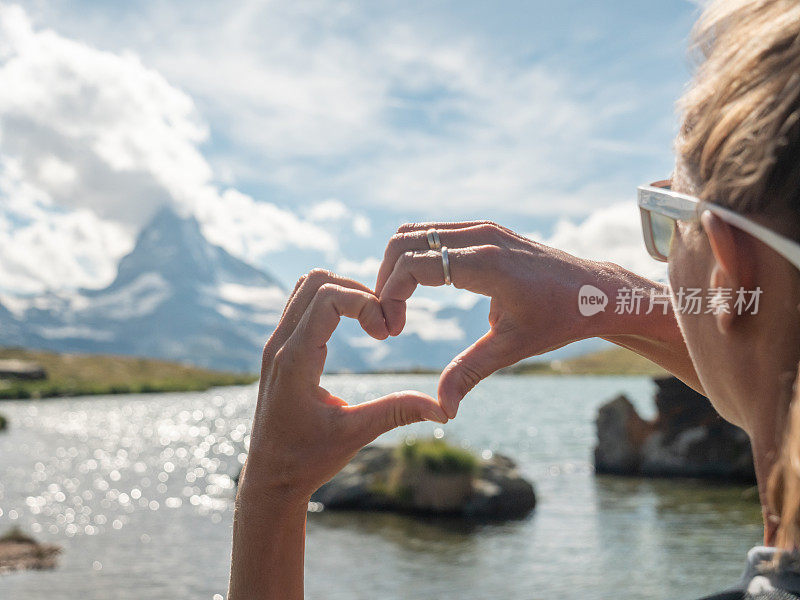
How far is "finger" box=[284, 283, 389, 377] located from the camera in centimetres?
162

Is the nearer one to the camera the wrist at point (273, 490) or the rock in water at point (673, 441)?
the wrist at point (273, 490)

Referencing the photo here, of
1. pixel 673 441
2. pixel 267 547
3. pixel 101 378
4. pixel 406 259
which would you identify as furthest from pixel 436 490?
pixel 101 378

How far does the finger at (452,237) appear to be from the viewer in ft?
5.25

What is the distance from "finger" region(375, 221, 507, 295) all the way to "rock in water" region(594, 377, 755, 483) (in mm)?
24872

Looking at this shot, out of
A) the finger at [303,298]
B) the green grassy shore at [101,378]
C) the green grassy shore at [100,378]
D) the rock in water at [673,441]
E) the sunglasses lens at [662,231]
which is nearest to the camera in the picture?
the sunglasses lens at [662,231]

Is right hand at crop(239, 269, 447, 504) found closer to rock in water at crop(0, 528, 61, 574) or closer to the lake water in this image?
the lake water

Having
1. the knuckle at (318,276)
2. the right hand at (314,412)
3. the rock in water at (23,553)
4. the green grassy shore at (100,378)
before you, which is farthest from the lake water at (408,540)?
the green grassy shore at (100,378)

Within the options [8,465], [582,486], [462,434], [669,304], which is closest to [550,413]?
[462,434]

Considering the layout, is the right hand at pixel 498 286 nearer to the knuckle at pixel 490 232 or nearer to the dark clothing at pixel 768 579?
the knuckle at pixel 490 232

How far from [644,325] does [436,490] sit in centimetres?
1910

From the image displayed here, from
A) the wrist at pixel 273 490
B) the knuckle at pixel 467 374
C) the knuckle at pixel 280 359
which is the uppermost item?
the knuckle at pixel 280 359

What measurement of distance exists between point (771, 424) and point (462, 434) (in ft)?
142

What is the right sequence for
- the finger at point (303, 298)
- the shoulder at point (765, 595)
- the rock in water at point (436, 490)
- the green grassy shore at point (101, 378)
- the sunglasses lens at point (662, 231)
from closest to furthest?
1. the shoulder at point (765, 595)
2. the sunglasses lens at point (662, 231)
3. the finger at point (303, 298)
4. the rock in water at point (436, 490)
5. the green grassy shore at point (101, 378)

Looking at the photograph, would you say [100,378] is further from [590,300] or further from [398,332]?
[590,300]
